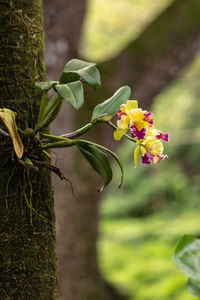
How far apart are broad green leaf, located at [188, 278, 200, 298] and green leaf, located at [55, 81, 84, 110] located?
50cm

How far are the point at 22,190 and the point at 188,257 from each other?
1.38 feet

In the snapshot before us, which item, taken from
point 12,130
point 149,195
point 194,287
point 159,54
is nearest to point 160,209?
point 149,195

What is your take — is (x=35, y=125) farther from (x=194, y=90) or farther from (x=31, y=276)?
(x=194, y=90)

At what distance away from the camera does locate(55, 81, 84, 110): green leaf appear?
0.59m

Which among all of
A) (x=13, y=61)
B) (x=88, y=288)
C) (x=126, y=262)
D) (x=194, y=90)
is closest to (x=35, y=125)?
(x=13, y=61)

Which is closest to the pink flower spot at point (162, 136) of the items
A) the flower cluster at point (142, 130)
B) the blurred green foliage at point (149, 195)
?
the flower cluster at point (142, 130)

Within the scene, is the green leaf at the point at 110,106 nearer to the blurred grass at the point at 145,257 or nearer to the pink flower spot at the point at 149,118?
the pink flower spot at the point at 149,118

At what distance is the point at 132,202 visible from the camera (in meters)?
7.99

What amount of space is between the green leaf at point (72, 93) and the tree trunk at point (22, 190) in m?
0.08

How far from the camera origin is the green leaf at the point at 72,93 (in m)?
0.59

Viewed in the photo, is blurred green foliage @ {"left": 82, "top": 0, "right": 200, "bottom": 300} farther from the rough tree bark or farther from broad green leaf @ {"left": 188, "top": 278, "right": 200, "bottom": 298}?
broad green leaf @ {"left": 188, "top": 278, "right": 200, "bottom": 298}

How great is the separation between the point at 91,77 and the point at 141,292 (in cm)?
300

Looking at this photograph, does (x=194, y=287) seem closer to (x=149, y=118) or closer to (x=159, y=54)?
(x=149, y=118)

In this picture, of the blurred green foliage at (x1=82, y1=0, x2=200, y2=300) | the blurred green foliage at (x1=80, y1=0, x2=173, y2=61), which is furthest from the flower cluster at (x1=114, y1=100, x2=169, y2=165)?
the blurred green foliage at (x1=80, y1=0, x2=173, y2=61)
